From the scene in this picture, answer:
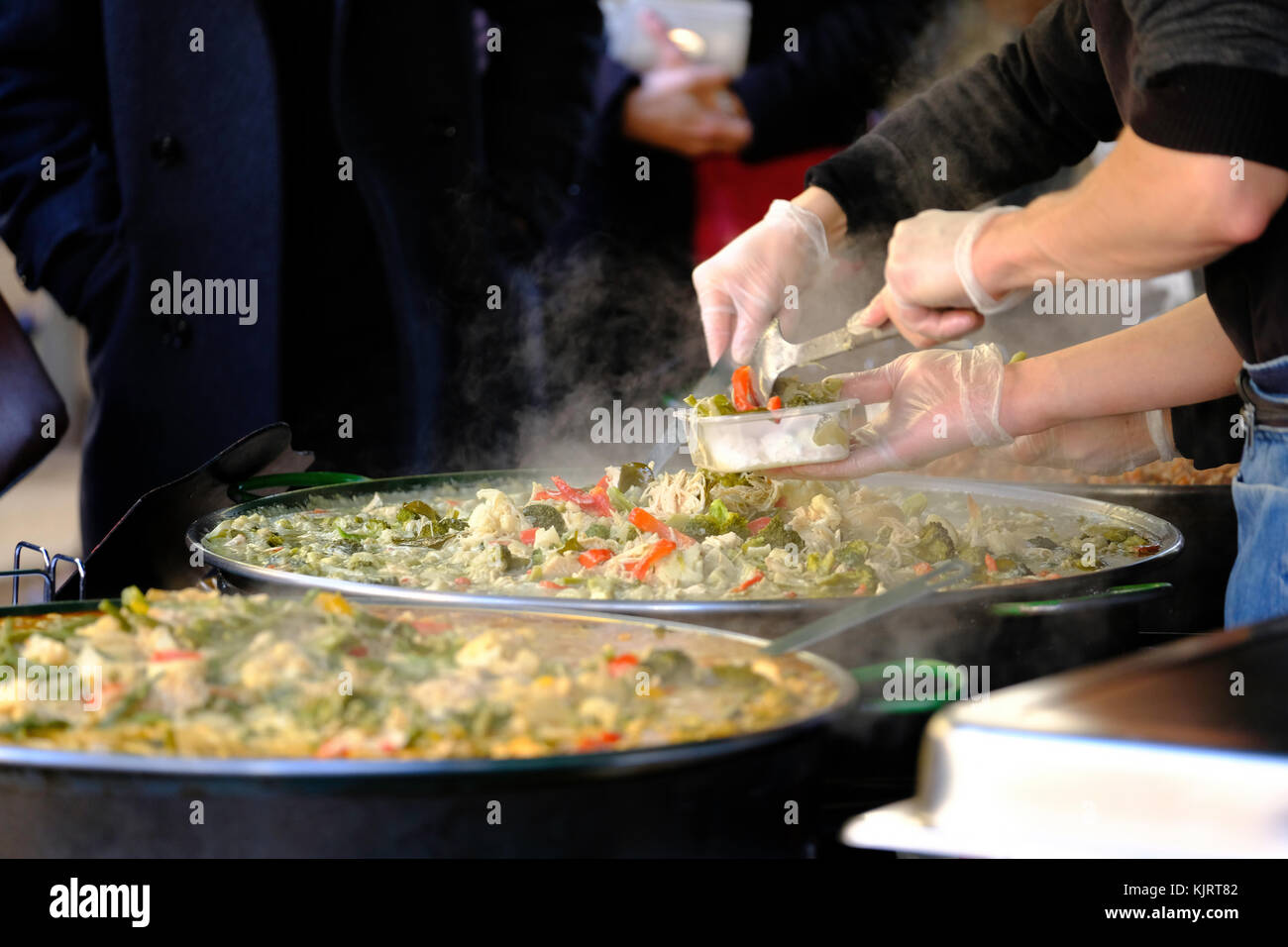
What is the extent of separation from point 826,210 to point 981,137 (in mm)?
369

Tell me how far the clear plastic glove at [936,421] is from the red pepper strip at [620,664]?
0.94m

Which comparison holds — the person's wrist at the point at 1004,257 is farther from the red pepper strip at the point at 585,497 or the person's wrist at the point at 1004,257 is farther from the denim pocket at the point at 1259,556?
the red pepper strip at the point at 585,497

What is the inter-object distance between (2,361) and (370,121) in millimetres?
1492

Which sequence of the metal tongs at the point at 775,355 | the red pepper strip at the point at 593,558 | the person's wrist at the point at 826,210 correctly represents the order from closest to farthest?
1. the red pepper strip at the point at 593,558
2. the metal tongs at the point at 775,355
3. the person's wrist at the point at 826,210

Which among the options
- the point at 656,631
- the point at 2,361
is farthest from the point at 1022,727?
the point at 2,361

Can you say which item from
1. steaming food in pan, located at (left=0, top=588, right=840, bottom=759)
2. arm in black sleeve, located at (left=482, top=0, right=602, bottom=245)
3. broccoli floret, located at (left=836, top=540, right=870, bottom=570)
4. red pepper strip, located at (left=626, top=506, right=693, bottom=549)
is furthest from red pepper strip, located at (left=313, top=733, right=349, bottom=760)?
arm in black sleeve, located at (left=482, top=0, right=602, bottom=245)

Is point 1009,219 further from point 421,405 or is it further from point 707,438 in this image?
point 421,405

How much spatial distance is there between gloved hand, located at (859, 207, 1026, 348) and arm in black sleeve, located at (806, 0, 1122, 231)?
2.15ft

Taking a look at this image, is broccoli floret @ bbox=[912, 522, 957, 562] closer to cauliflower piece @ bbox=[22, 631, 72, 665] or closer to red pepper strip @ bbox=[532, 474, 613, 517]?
red pepper strip @ bbox=[532, 474, 613, 517]

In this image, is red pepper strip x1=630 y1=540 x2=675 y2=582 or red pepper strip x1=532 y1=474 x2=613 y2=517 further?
red pepper strip x1=532 y1=474 x2=613 y2=517

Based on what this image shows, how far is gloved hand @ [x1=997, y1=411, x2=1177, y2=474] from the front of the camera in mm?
2429

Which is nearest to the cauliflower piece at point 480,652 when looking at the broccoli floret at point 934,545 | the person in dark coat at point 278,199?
the broccoli floret at point 934,545

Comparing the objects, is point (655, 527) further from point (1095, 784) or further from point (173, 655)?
point (1095, 784)

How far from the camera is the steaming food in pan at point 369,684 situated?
1.07 metres
